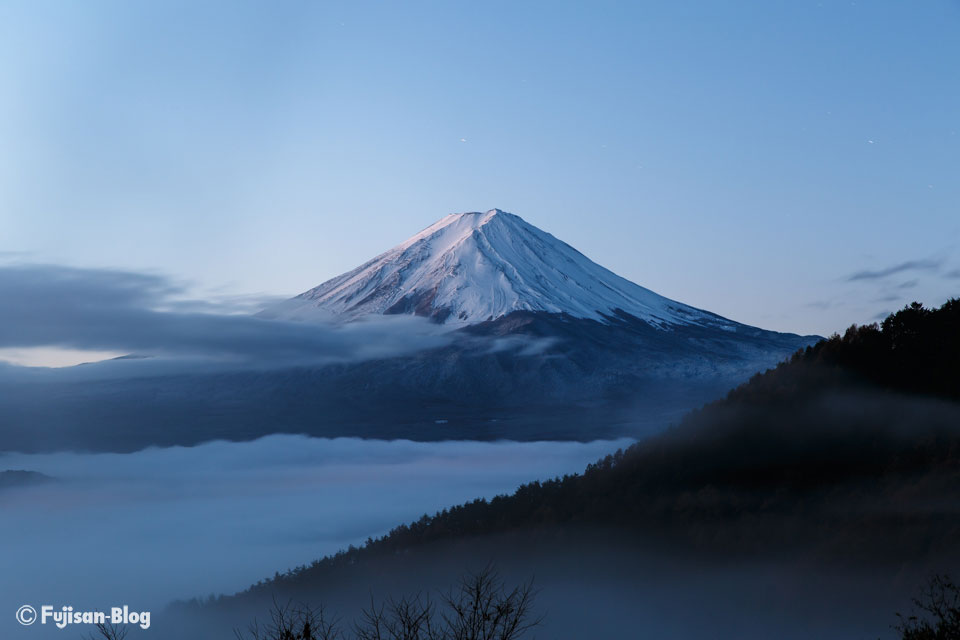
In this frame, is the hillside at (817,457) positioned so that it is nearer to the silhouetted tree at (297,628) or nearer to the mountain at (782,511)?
the mountain at (782,511)

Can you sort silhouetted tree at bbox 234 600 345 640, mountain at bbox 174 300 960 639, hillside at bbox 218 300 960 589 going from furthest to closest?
hillside at bbox 218 300 960 589 < mountain at bbox 174 300 960 639 < silhouetted tree at bbox 234 600 345 640

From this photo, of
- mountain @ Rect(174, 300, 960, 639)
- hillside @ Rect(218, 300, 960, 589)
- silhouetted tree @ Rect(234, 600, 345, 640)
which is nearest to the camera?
silhouetted tree @ Rect(234, 600, 345, 640)

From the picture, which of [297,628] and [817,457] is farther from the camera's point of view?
[817,457]

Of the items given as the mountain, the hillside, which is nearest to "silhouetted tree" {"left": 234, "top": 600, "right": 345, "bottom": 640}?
the mountain

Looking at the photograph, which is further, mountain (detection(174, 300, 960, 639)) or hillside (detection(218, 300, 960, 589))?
hillside (detection(218, 300, 960, 589))

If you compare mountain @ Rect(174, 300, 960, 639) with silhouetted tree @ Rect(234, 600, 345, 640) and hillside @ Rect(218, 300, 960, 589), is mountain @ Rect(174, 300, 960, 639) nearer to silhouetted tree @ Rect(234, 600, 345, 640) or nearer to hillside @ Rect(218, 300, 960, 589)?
hillside @ Rect(218, 300, 960, 589)

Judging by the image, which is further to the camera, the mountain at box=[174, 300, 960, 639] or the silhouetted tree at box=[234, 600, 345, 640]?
the mountain at box=[174, 300, 960, 639]

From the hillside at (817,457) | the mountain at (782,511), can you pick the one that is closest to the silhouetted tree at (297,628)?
the mountain at (782,511)

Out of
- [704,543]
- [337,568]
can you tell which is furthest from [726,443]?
[337,568]

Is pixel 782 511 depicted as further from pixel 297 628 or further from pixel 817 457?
pixel 297 628

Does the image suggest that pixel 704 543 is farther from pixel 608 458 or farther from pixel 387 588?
pixel 387 588

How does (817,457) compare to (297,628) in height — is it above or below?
above

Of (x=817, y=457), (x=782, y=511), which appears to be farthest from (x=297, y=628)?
(x=817, y=457)

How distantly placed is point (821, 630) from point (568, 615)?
102 feet
